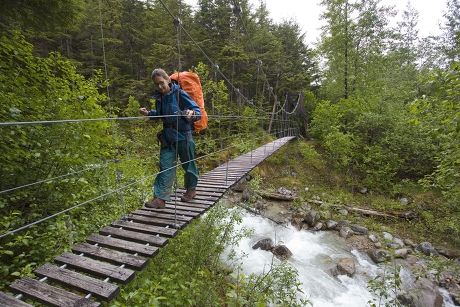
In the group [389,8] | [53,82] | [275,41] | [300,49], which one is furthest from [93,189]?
[300,49]

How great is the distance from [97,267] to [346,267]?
4.86 metres

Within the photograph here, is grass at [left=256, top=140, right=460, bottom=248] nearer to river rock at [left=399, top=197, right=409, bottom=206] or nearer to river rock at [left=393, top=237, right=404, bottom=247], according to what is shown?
river rock at [left=399, top=197, right=409, bottom=206]

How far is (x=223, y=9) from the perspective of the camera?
12.2m

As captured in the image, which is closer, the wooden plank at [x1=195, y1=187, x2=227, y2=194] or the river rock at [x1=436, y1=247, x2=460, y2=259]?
the wooden plank at [x1=195, y1=187, x2=227, y2=194]

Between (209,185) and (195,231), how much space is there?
2.22 feet

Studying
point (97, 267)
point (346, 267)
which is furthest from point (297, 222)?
point (97, 267)

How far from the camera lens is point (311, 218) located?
723 cm

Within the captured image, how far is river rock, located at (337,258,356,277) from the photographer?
5062mm

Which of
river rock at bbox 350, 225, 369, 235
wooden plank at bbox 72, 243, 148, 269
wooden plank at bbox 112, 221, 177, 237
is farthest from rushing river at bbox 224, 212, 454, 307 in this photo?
wooden plank at bbox 72, 243, 148, 269

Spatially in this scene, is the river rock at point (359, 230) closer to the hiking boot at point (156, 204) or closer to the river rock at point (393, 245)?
the river rock at point (393, 245)

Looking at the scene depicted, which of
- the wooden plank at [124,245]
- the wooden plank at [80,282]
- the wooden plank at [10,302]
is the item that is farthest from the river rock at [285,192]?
the wooden plank at [10,302]

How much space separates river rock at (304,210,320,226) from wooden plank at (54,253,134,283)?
6334mm

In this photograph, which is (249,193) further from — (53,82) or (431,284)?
(53,82)

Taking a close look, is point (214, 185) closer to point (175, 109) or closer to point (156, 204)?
point (156, 204)
